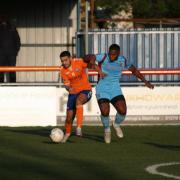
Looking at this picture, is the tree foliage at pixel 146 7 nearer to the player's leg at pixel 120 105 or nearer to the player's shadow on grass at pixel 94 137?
the player's shadow on grass at pixel 94 137

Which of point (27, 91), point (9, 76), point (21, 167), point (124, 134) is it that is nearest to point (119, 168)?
point (21, 167)

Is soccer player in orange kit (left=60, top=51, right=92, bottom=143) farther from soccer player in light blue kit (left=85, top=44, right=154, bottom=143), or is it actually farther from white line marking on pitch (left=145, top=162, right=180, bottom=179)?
white line marking on pitch (left=145, top=162, right=180, bottom=179)

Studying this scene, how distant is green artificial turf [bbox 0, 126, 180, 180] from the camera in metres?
11.8

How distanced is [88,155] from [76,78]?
9.32ft

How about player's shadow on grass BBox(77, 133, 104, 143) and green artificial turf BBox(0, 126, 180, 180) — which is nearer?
green artificial turf BBox(0, 126, 180, 180)

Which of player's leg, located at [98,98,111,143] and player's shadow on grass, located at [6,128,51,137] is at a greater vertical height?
player's leg, located at [98,98,111,143]

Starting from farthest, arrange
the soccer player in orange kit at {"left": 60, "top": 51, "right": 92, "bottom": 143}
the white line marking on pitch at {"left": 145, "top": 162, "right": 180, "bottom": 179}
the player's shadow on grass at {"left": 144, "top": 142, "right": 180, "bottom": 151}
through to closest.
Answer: the soccer player in orange kit at {"left": 60, "top": 51, "right": 92, "bottom": 143} → the player's shadow on grass at {"left": 144, "top": 142, "right": 180, "bottom": 151} → the white line marking on pitch at {"left": 145, "top": 162, "right": 180, "bottom": 179}

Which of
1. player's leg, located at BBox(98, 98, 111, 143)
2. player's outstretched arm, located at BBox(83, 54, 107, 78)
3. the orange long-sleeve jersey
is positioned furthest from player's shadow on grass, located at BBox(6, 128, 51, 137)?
player's outstretched arm, located at BBox(83, 54, 107, 78)

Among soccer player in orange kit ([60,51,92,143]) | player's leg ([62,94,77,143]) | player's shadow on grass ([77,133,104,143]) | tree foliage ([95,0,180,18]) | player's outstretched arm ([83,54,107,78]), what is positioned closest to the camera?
player's outstretched arm ([83,54,107,78])

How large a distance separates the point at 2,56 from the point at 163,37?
4.54 m

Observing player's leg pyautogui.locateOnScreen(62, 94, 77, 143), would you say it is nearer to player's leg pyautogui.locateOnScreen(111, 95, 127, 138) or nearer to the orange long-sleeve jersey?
the orange long-sleeve jersey

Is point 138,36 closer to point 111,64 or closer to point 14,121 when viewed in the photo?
point 14,121

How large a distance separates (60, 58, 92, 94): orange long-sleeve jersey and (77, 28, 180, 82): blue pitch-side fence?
8539 mm

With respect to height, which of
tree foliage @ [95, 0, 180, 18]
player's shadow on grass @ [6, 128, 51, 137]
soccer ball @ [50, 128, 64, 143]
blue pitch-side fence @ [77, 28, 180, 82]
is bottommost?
player's shadow on grass @ [6, 128, 51, 137]
